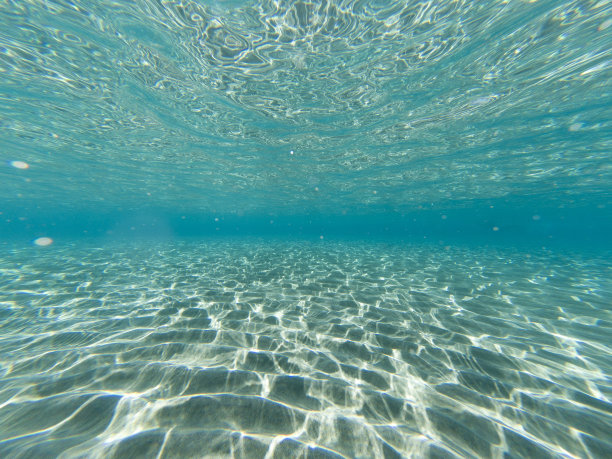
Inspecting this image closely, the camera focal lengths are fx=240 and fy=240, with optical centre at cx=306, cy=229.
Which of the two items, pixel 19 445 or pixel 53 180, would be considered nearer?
pixel 19 445

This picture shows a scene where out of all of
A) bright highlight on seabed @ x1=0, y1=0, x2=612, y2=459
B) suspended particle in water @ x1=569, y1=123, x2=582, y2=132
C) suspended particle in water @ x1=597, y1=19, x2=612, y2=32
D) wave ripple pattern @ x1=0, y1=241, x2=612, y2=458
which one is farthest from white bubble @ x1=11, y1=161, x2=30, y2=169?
suspended particle in water @ x1=569, y1=123, x2=582, y2=132

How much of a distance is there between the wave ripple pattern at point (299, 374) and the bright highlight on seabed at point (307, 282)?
35mm

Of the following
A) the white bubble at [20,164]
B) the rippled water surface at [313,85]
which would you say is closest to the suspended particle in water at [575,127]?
the rippled water surface at [313,85]

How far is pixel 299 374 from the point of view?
376 cm

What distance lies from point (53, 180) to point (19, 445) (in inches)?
1508

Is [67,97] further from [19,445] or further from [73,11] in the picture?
[19,445]

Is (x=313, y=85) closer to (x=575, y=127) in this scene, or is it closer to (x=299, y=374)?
(x=299, y=374)

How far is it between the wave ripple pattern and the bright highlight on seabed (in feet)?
0.11

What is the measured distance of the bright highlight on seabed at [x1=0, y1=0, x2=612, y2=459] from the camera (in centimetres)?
286

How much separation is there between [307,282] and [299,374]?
19.1 feet

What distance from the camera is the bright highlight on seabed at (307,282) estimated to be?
9.37 feet

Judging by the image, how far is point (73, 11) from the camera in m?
7.18

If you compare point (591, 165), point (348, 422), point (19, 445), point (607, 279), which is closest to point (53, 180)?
point (19, 445)

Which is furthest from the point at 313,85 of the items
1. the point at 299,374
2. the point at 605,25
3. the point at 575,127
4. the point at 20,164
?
the point at 20,164
